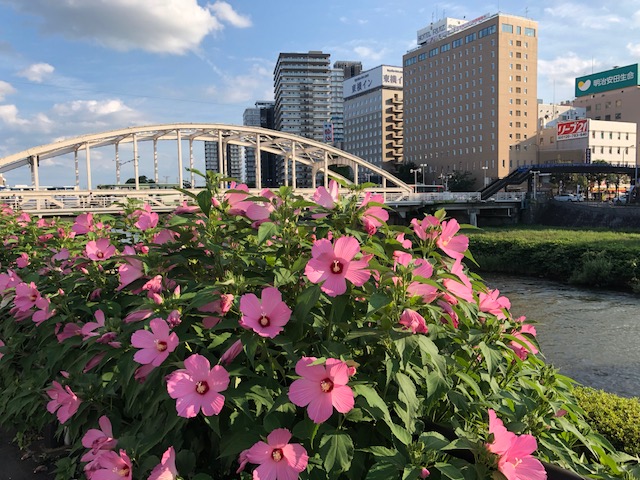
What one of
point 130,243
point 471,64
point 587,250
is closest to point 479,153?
point 471,64

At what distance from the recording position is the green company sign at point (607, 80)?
79.9 meters

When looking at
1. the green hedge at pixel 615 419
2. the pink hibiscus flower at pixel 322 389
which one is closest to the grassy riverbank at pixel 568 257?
the green hedge at pixel 615 419

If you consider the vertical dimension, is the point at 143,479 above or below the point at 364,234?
below

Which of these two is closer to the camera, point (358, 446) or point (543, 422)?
point (358, 446)

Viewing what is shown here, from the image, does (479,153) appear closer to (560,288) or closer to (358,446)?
(560,288)

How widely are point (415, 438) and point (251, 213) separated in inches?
34.4

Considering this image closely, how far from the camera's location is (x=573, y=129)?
7231 centimetres

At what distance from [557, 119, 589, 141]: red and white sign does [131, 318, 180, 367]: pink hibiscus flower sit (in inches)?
3132

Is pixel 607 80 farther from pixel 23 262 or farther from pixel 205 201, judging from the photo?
pixel 205 201

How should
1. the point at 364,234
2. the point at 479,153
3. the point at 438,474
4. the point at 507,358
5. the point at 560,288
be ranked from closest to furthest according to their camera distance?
1. the point at 438,474
2. the point at 364,234
3. the point at 507,358
4. the point at 560,288
5. the point at 479,153

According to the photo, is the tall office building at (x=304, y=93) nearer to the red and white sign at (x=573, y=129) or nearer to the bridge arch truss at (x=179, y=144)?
the red and white sign at (x=573, y=129)

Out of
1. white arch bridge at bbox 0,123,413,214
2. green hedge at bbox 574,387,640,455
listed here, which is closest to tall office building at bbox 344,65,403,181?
white arch bridge at bbox 0,123,413,214

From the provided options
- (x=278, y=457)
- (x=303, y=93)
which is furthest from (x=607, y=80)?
(x=278, y=457)

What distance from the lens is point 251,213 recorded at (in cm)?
177
